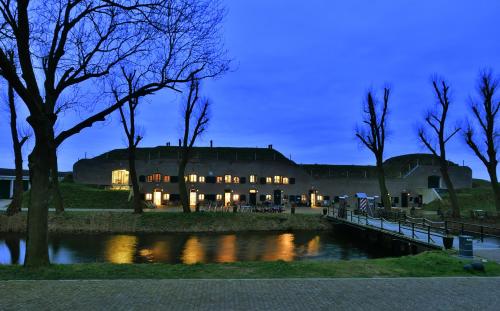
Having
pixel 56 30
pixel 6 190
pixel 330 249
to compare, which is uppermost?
pixel 56 30

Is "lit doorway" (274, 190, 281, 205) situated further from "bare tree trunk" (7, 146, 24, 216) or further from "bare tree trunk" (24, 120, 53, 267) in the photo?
"bare tree trunk" (24, 120, 53, 267)

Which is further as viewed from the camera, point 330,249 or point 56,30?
point 330,249

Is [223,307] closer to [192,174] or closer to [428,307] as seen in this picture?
[428,307]

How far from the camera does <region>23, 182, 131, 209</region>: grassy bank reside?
4025 cm

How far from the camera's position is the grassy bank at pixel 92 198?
4025 cm

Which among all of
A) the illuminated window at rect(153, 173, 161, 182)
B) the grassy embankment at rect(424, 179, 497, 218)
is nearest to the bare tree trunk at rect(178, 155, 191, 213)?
the illuminated window at rect(153, 173, 161, 182)

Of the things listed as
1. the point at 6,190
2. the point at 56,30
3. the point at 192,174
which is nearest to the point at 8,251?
the point at 56,30

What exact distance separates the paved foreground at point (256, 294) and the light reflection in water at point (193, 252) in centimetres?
958

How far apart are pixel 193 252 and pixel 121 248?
4144 millimetres

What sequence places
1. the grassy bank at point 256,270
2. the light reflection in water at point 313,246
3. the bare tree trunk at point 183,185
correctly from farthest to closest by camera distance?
the bare tree trunk at point 183,185 → the light reflection in water at point 313,246 → the grassy bank at point 256,270

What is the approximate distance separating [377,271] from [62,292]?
7441 millimetres

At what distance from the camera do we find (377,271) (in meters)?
11.0

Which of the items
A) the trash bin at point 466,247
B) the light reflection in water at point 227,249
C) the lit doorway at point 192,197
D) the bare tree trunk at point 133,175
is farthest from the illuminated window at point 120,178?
the trash bin at point 466,247

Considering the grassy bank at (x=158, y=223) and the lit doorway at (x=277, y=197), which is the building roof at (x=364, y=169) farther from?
the grassy bank at (x=158, y=223)
